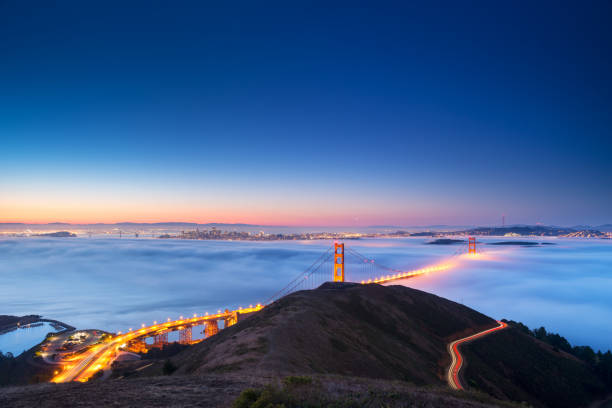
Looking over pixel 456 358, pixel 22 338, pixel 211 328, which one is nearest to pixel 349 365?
pixel 456 358

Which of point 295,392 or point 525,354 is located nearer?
point 295,392

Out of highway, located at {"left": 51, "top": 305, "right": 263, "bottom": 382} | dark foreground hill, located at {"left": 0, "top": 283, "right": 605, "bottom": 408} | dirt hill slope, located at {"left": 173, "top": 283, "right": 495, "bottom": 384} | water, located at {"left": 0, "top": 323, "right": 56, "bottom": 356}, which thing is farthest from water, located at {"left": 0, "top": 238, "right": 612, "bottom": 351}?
dirt hill slope, located at {"left": 173, "top": 283, "right": 495, "bottom": 384}

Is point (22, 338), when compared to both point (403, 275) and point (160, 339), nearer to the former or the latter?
point (160, 339)

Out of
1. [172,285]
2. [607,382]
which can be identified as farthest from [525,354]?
[172,285]

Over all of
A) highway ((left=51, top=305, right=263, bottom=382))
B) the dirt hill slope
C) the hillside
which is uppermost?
the dirt hill slope

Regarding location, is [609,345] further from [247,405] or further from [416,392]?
[247,405]

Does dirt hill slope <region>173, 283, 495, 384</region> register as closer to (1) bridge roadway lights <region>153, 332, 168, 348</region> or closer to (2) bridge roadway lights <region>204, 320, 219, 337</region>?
(1) bridge roadway lights <region>153, 332, 168, 348</region>
